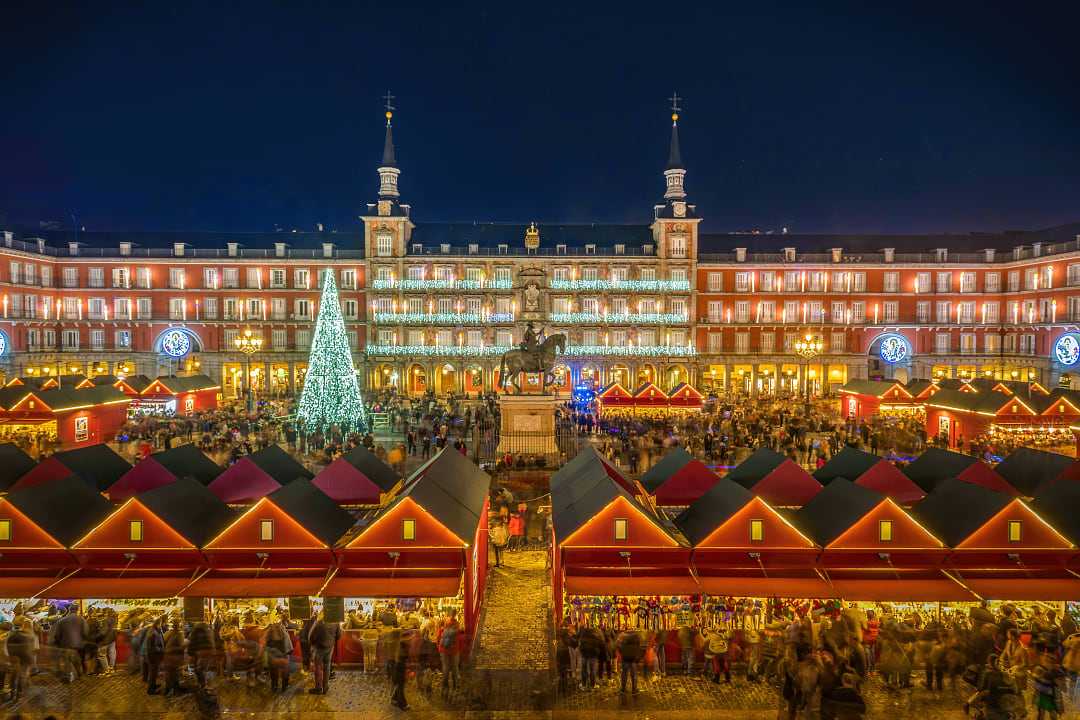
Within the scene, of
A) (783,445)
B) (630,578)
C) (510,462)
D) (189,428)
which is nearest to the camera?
(630,578)

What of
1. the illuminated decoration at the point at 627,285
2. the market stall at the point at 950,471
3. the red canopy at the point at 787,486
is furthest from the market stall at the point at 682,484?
the illuminated decoration at the point at 627,285

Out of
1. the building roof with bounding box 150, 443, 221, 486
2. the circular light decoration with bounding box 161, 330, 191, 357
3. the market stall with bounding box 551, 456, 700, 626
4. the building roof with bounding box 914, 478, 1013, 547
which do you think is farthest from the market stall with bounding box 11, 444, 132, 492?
the circular light decoration with bounding box 161, 330, 191, 357

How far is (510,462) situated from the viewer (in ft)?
86.7

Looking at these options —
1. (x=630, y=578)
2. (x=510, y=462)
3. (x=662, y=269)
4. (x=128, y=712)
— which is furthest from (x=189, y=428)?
(x=662, y=269)

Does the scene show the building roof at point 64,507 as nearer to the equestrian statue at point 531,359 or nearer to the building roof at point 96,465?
the building roof at point 96,465

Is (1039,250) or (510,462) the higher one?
(1039,250)

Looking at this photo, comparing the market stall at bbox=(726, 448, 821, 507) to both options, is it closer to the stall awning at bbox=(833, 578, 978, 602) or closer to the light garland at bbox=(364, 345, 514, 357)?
the stall awning at bbox=(833, 578, 978, 602)

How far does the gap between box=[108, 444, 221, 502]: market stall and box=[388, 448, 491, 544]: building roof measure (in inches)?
220

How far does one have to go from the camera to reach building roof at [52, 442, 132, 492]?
17.0m

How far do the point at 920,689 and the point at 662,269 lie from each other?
167 ft

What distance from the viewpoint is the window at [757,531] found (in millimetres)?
12742

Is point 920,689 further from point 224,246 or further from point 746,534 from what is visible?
point 224,246

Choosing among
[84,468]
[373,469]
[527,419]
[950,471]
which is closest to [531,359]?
[527,419]

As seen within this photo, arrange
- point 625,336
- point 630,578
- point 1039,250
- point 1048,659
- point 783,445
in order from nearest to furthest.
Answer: point 1048,659 → point 630,578 → point 783,445 → point 1039,250 → point 625,336
